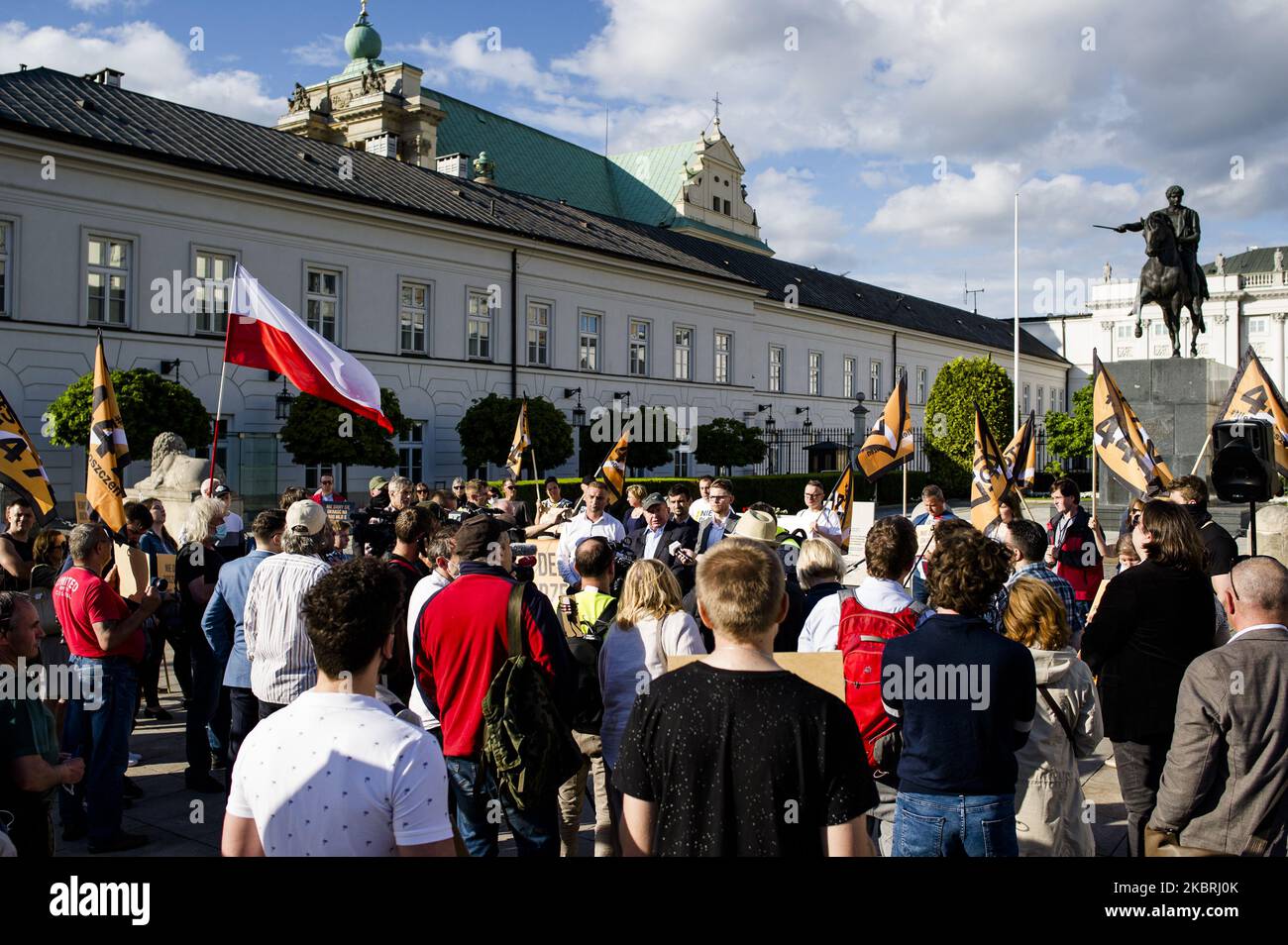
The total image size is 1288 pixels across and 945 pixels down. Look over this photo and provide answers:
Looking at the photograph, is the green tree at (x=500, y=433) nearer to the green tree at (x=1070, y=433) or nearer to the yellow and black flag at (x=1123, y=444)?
the yellow and black flag at (x=1123, y=444)

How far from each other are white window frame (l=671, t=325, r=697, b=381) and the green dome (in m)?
29.8

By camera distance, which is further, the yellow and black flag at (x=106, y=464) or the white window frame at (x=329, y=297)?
the white window frame at (x=329, y=297)

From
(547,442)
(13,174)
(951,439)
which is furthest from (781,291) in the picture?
(13,174)

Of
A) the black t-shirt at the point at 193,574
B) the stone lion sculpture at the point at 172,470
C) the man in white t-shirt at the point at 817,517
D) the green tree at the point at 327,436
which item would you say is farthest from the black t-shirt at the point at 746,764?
the green tree at the point at 327,436

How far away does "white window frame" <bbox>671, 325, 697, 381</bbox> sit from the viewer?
41969 millimetres

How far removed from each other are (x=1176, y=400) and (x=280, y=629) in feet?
57.5

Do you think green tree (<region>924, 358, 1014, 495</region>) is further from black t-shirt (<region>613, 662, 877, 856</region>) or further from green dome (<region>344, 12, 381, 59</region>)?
black t-shirt (<region>613, 662, 877, 856</region>)

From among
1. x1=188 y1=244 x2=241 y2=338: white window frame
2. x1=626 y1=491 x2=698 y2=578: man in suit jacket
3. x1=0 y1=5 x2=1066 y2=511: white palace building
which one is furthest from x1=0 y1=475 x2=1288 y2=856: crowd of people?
x1=188 y1=244 x2=241 y2=338: white window frame

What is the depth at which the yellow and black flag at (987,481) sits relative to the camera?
1173 cm

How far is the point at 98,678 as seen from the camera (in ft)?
18.6

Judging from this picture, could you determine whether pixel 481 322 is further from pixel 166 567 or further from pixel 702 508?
pixel 166 567

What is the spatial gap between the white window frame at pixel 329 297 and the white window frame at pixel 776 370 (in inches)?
926
